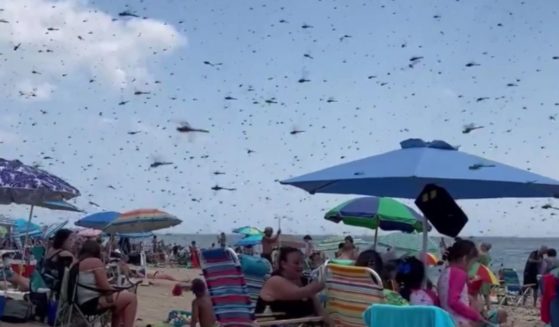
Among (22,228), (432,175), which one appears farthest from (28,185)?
(22,228)

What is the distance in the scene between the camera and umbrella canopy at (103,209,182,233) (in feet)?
55.1

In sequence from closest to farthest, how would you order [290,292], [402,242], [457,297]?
[457,297]
[290,292]
[402,242]

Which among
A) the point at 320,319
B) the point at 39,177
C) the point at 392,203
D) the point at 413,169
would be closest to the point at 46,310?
the point at 39,177

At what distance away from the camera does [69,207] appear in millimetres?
13617

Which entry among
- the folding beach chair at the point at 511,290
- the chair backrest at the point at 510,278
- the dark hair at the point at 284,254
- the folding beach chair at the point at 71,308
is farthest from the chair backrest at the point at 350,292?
the chair backrest at the point at 510,278

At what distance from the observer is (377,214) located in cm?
1180

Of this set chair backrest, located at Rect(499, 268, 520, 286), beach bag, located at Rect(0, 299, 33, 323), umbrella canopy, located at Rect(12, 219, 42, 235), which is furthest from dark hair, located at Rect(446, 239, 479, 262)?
umbrella canopy, located at Rect(12, 219, 42, 235)

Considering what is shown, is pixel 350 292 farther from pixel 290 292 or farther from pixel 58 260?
pixel 58 260

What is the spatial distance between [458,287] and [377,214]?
21.8ft

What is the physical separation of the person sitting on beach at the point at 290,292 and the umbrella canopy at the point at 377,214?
6.00 m

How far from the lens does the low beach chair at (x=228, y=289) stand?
18.0ft

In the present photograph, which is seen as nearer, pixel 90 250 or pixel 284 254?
pixel 284 254

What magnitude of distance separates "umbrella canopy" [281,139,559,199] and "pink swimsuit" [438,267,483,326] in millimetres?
824

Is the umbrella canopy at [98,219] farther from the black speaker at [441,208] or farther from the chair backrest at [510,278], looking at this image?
the black speaker at [441,208]
